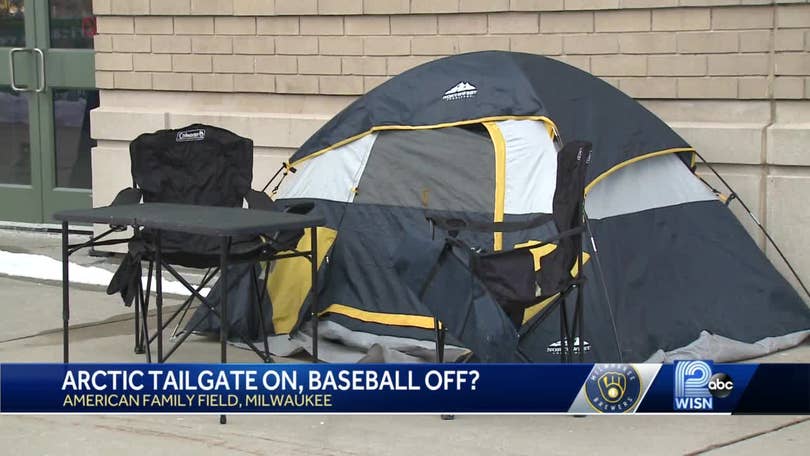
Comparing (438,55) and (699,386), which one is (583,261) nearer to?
(699,386)

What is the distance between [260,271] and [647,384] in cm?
244

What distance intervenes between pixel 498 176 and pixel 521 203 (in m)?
0.20

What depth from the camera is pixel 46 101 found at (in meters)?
10.6

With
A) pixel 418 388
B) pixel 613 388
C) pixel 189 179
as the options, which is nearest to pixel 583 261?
pixel 613 388

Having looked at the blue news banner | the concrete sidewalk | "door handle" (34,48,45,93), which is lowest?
the concrete sidewalk

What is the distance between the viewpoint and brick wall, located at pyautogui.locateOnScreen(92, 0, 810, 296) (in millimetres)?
7840

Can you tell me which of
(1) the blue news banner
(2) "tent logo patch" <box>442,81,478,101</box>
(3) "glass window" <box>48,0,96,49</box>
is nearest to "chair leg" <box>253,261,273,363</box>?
(1) the blue news banner

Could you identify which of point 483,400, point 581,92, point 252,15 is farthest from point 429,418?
point 252,15

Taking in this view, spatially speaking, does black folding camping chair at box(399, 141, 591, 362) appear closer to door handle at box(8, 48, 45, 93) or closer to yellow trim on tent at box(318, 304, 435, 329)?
yellow trim on tent at box(318, 304, 435, 329)

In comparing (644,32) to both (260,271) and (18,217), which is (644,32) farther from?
(18,217)

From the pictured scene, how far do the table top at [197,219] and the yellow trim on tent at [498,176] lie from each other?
3.30 feet

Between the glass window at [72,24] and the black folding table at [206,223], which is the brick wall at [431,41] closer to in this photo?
the glass window at [72,24]

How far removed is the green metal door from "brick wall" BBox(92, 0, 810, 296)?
679 millimetres

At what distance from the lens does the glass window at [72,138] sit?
34.9 ft
